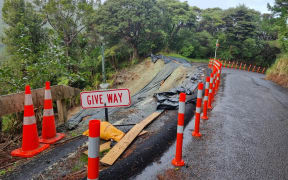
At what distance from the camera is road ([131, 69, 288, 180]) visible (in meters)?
2.85

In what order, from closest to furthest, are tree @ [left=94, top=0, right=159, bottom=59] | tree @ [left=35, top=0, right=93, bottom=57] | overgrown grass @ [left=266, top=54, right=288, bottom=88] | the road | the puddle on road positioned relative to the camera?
the puddle on road, the road, overgrown grass @ [left=266, top=54, right=288, bottom=88], tree @ [left=35, top=0, right=93, bottom=57], tree @ [left=94, top=0, right=159, bottom=59]

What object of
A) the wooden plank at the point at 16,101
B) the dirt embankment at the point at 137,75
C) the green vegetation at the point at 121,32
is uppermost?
the green vegetation at the point at 121,32

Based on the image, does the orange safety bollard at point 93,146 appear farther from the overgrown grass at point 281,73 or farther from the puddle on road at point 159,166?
the overgrown grass at point 281,73

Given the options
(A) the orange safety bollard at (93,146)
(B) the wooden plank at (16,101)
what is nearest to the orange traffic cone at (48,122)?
(B) the wooden plank at (16,101)

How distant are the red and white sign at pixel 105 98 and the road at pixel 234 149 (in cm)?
127

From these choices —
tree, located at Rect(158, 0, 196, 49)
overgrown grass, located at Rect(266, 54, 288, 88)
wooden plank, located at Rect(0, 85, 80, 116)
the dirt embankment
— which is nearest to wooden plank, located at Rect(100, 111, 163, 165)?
wooden plank, located at Rect(0, 85, 80, 116)

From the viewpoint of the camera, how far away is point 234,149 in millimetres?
3604

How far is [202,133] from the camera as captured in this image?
4.27 meters

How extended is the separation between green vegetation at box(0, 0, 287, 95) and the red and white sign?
9.99 m

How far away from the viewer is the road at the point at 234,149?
2.85 m

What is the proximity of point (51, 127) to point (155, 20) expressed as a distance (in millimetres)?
19038

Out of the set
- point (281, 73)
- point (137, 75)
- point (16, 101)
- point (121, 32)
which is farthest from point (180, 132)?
point (121, 32)

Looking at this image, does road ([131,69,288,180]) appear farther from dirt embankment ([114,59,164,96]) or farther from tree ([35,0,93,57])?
tree ([35,0,93,57])

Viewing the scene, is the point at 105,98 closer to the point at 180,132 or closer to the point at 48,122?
the point at 48,122
